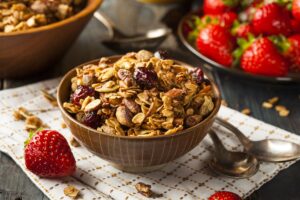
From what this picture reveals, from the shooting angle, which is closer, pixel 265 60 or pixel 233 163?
pixel 233 163

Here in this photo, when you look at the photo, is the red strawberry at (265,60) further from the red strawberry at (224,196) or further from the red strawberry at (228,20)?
the red strawberry at (224,196)

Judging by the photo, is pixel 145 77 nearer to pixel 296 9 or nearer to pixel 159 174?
pixel 159 174

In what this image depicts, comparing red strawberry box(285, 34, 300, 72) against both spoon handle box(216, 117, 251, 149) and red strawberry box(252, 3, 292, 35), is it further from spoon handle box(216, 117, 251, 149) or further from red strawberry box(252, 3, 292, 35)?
spoon handle box(216, 117, 251, 149)

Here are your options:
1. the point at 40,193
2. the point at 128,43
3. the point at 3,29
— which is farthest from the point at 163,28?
the point at 40,193

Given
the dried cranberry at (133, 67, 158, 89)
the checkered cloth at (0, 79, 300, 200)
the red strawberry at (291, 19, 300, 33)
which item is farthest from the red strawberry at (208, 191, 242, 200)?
the red strawberry at (291, 19, 300, 33)

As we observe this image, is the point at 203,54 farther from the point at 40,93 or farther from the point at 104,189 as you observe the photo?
the point at 104,189

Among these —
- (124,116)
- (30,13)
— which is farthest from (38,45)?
(124,116)
